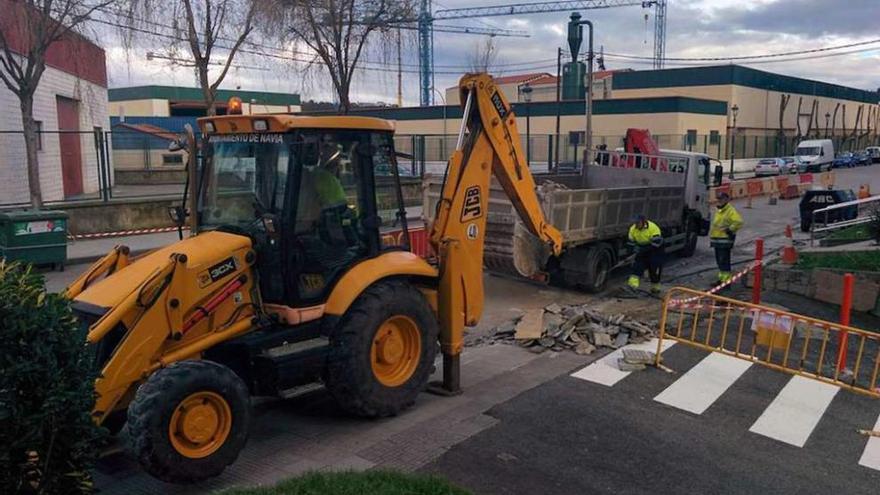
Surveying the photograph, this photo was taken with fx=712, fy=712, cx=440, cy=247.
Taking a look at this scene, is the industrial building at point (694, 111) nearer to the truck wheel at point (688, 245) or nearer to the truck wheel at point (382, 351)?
the truck wheel at point (688, 245)

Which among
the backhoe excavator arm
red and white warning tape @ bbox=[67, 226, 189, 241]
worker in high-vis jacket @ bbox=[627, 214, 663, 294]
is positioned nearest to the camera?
the backhoe excavator arm

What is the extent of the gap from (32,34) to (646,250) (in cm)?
1287

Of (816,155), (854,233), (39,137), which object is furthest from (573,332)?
(816,155)

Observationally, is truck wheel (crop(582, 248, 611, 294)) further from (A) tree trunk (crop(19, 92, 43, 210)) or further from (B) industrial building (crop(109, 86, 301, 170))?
(B) industrial building (crop(109, 86, 301, 170))

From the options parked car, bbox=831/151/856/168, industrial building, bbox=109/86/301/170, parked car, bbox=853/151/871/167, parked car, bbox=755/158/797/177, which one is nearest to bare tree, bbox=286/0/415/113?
industrial building, bbox=109/86/301/170

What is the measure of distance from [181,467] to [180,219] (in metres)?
2.55

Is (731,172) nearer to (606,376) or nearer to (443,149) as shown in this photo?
(443,149)

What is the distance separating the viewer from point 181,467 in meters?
4.86

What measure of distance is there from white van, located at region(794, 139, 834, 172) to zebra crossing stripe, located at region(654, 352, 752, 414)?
4368 cm

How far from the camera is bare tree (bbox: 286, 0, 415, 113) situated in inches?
727

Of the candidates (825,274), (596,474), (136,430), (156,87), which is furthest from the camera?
(156,87)

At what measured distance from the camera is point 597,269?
12914 mm

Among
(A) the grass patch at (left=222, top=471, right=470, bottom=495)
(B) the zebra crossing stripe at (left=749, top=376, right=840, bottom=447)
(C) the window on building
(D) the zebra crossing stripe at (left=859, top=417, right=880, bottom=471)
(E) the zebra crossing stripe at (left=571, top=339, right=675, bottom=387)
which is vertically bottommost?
(D) the zebra crossing stripe at (left=859, top=417, right=880, bottom=471)

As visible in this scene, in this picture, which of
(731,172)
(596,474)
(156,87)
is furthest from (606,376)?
(156,87)
